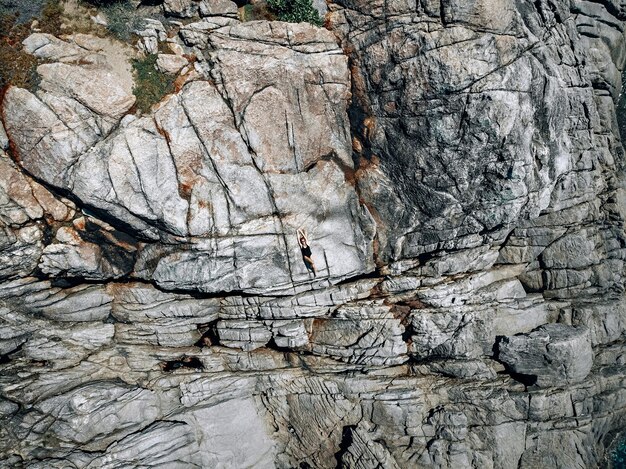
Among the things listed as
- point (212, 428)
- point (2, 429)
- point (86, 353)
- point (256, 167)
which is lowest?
point (212, 428)

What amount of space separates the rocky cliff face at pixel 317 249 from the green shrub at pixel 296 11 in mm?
572

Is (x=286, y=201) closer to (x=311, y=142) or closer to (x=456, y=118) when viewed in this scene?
(x=311, y=142)

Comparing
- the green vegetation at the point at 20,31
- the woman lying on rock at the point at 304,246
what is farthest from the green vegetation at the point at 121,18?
the woman lying on rock at the point at 304,246

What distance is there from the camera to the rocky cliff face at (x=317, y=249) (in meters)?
18.9

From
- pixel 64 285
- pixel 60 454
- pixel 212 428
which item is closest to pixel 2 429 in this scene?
pixel 60 454

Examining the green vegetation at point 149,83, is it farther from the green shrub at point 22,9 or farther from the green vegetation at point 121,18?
the green shrub at point 22,9

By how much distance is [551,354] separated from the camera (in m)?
20.6

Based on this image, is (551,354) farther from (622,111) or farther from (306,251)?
(622,111)

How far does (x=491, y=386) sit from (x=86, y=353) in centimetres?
1650

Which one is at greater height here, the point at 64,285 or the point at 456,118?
the point at 456,118

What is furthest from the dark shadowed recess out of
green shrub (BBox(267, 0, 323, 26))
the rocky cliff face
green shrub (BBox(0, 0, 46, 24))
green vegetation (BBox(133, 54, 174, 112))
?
green shrub (BBox(0, 0, 46, 24))

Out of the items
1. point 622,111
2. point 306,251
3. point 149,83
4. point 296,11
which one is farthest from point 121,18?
point 622,111

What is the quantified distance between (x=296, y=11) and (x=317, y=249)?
9593 mm

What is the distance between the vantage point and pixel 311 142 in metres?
20.3
